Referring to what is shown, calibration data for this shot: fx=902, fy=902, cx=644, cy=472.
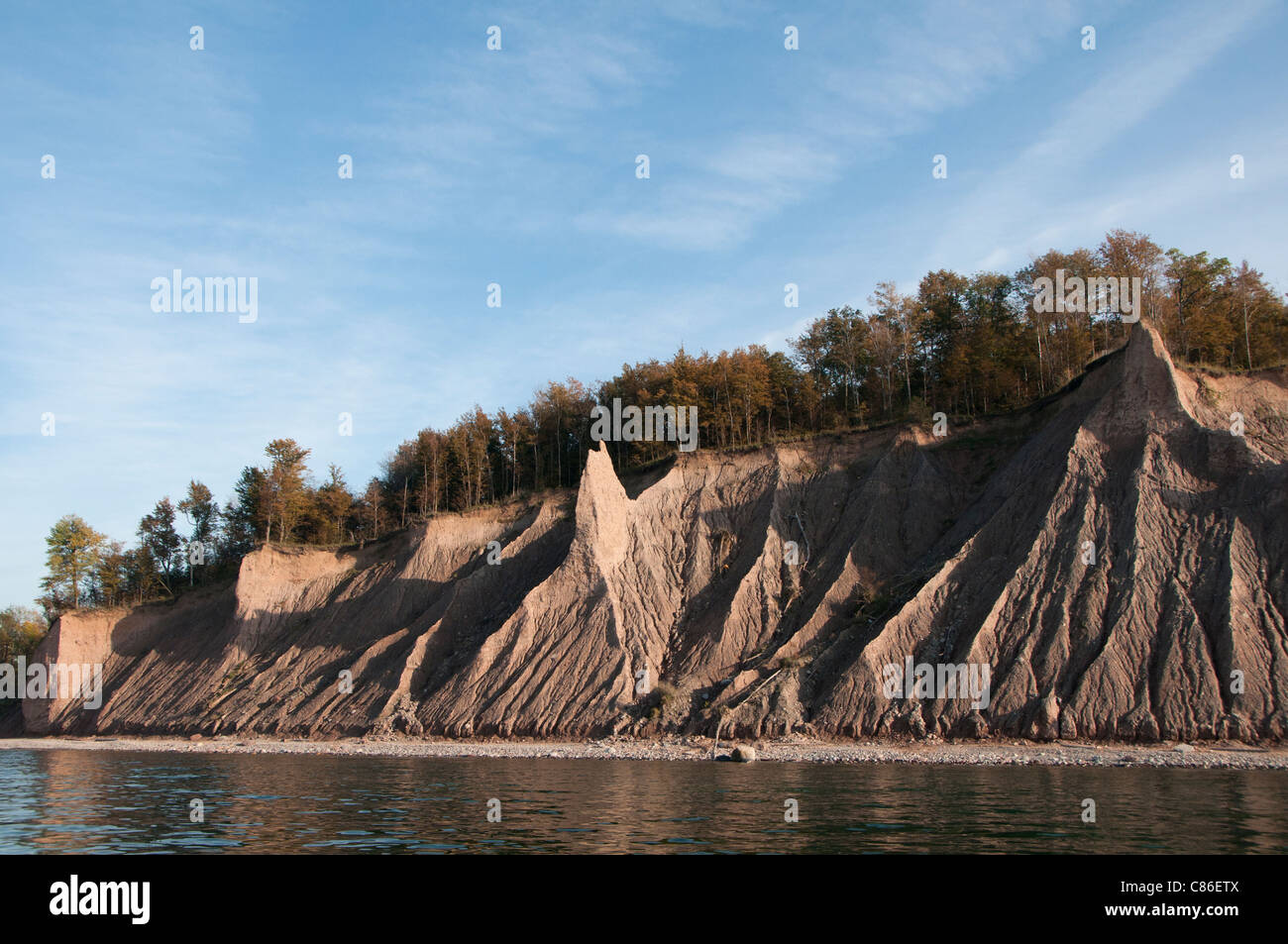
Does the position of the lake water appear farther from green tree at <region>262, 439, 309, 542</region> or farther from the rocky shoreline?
green tree at <region>262, 439, 309, 542</region>

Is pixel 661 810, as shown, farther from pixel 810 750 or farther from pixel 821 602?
pixel 821 602

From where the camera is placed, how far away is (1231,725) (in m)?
27.8

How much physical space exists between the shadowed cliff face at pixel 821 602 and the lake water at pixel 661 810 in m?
6.71

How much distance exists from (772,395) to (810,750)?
101 feet

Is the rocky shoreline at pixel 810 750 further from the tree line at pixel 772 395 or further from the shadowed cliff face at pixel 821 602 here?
the tree line at pixel 772 395

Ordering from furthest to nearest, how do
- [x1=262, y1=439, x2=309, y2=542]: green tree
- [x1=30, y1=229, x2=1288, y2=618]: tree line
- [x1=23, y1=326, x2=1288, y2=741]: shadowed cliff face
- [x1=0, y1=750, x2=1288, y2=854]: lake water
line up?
[x1=262, y1=439, x2=309, y2=542]: green tree
[x1=30, y1=229, x2=1288, y2=618]: tree line
[x1=23, y1=326, x2=1288, y2=741]: shadowed cliff face
[x1=0, y1=750, x2=1288, y2=854]: lake water

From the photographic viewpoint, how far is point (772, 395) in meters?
59.2

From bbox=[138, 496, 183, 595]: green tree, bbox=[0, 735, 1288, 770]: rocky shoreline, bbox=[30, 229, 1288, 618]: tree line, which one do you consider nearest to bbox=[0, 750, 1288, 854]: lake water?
bbox=[0, 735, 1288, 770]: rocky shoreline

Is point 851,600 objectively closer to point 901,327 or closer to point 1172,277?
point 901,327

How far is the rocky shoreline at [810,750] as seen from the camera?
86.9 ft

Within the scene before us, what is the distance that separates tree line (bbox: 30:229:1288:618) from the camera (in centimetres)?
4931

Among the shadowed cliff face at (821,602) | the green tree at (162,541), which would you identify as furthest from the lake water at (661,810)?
the green tree at (162,541)

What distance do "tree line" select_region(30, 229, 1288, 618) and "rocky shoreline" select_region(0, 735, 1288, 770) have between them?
66.4 ft
